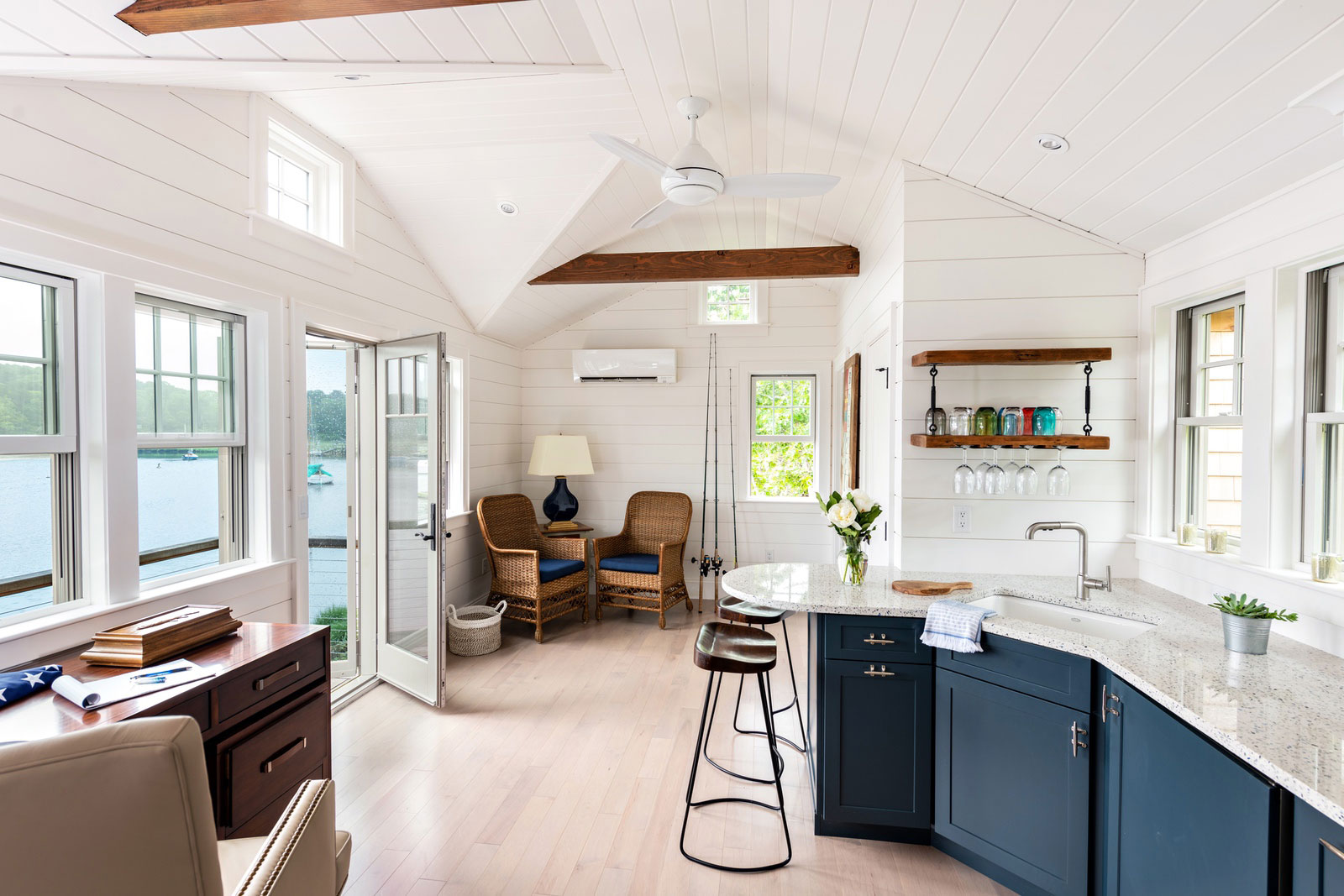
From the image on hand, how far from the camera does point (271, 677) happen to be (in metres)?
2.07

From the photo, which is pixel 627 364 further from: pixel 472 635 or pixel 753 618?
pixel 753 618

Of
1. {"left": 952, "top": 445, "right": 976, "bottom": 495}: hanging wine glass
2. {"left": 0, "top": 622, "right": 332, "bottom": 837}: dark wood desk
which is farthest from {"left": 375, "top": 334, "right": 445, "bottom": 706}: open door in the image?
{"left": 952, "top": 445, "right": 976, "bottom": 495}: hanging wine glass

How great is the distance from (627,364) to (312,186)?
2.87 metres

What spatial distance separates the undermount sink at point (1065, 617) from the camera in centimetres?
231

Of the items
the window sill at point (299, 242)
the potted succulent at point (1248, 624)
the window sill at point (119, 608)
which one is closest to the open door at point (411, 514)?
the window sill at point (299, 242)

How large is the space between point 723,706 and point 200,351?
2933 millimetres

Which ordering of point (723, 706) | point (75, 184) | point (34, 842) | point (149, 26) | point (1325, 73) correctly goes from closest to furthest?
point (34, 842) → point (1325, 73) → point (149, 26) → point (75, 184) → point (723, 706)

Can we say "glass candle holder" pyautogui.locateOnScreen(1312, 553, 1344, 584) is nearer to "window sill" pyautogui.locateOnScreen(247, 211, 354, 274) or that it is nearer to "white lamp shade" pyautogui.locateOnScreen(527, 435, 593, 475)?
"window sill" pyautogui.locateOnScreen(247, 211, 354, 274)

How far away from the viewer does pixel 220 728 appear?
73.4 inches

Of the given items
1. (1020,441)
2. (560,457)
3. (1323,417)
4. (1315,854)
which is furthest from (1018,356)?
(560,457)

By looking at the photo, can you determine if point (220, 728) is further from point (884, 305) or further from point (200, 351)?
point (884, 305)

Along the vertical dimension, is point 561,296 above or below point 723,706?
above

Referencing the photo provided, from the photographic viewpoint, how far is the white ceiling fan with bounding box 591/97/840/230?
2545 mm

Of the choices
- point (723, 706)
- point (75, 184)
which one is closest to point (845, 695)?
point (723, 706)
